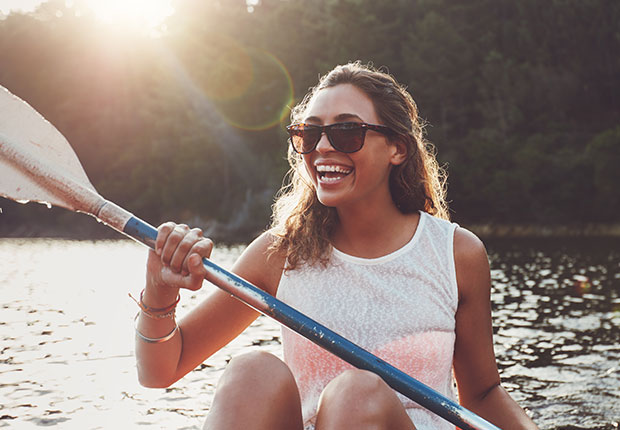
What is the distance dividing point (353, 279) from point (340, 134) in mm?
509

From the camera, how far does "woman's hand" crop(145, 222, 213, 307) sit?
6.17ft

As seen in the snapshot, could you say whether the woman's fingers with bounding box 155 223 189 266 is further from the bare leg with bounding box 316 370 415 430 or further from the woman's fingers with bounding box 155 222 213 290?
the bare leg with bounding box 316 370 415 430

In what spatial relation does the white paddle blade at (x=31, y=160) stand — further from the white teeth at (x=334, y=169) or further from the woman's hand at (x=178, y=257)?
the white teeth at (x=334, y=169)

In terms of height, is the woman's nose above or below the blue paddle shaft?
above

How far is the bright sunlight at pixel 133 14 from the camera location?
2522 inches

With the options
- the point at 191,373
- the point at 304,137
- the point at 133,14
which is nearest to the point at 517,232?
the point at 191,373

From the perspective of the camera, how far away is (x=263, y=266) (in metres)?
2.35

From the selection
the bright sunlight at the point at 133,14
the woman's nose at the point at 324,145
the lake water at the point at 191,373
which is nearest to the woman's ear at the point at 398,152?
the woman's nose at the point at 324,145

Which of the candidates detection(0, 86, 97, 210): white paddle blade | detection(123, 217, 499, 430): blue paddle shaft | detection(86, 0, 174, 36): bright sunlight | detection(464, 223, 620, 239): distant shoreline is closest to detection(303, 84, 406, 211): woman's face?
detection(123, 217, 499, 430): blue paddle shaft

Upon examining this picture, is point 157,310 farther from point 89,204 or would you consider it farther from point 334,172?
point 334,172

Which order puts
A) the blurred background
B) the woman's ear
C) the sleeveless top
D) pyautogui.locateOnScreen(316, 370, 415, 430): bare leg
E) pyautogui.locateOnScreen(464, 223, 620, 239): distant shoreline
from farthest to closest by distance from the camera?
the blurred background < pyautogui.locateOnScreen(464, 223, 620, 239): distant shoreline < the woman's ear < the sleeveless top < pyautogui.locateOnScreen(316, 370, 415, 430): bare leg

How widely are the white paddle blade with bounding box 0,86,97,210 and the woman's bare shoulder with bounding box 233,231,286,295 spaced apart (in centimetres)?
59

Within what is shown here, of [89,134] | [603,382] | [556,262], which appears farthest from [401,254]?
[89,134]

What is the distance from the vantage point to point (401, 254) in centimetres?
222
